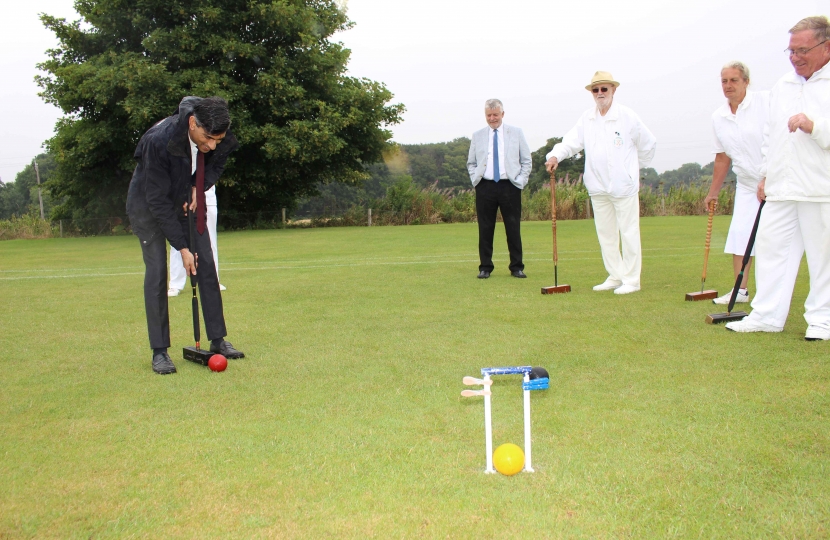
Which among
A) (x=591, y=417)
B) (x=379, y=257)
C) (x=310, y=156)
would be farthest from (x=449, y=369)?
(x=310, y=156)

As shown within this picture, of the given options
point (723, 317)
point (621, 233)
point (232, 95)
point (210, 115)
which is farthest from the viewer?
point (232, 95)

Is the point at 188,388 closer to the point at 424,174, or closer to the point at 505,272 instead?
the point at 505,272

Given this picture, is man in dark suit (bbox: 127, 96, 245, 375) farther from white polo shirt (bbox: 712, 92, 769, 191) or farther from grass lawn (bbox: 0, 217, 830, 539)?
white polo shirt (bbox: 712, 92, 769, 191)

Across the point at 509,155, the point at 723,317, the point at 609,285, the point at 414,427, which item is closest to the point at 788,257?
the point at 723,317

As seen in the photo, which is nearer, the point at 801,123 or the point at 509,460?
the point at 509,460

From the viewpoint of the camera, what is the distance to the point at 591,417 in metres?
3.39

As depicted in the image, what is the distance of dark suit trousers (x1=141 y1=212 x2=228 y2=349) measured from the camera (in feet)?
15.3

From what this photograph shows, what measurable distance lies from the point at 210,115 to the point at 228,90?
2192 centimetres

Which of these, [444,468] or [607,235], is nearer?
[444,468]

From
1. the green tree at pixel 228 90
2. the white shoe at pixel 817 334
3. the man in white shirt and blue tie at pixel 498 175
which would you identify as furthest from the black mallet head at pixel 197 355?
the green tree at pixel 228 90

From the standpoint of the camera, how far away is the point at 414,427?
10.9 ft

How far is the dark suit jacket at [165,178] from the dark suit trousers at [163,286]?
10cm

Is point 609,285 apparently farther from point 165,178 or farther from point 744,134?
point 165,178

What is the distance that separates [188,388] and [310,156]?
21.7m
